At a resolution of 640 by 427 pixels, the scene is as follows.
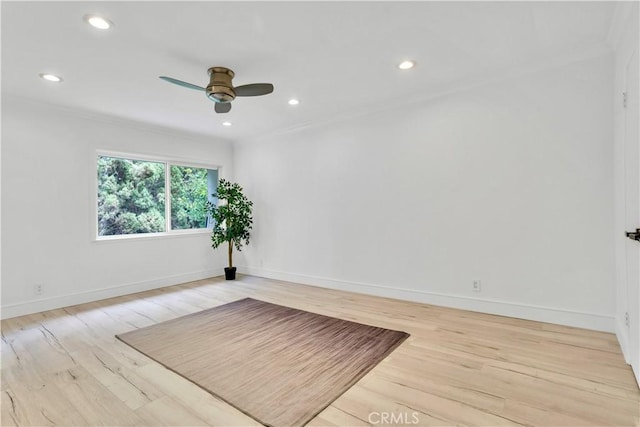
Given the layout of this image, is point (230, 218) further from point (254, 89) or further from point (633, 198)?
point (633, 198)

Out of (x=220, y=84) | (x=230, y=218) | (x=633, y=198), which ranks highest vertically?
(x=220, y=84)

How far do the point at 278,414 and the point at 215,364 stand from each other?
2.69ft

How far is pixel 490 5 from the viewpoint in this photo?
6.82 ft

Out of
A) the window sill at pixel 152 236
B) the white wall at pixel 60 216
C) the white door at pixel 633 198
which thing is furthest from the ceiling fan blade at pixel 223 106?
the white door at pixel 633 198

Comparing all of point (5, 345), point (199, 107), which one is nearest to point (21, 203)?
point (5, 345)

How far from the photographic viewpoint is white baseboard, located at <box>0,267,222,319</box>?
3.54 metres

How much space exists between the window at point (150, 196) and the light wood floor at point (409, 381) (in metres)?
1.73

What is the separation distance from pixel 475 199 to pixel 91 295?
508 centimetres

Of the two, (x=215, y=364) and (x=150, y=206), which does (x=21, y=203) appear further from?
(x=215, y=364)

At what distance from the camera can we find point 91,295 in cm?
410

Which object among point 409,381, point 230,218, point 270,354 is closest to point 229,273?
point 230,218

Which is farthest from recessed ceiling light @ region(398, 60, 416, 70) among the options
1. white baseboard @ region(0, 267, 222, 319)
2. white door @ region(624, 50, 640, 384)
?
white baseboard @ region(0, 267, 222, 319)

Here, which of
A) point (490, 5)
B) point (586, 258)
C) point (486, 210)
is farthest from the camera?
point (486, 210)

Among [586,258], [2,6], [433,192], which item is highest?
[2,6]
